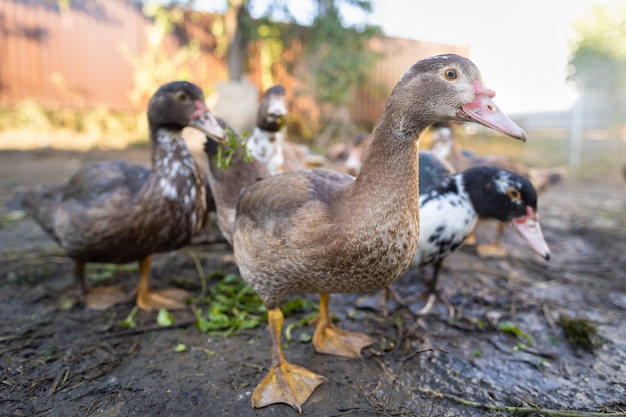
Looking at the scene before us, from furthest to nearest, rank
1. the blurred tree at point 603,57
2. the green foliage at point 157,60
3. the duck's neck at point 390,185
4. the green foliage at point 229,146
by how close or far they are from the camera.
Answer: the blurred tree at point 603,57, the green foliage at point 157,60, the green foliage at point 229,146, the duck's neck at point 390,185

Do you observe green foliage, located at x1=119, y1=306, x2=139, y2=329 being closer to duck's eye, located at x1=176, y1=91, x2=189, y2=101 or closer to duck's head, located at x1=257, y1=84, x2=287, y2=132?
duck's eye, located at x1=176, y1=91, x2=189, y2=101

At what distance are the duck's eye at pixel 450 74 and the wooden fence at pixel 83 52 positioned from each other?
34.1 feet

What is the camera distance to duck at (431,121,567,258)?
481 centimetres

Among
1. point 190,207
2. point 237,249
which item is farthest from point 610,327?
point 190,207

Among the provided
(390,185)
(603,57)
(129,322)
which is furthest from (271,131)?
(603,57)

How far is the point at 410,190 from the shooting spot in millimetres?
2045

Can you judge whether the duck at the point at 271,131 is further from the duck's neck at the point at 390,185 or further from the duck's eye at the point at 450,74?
the duck's eye at the point at 450,74

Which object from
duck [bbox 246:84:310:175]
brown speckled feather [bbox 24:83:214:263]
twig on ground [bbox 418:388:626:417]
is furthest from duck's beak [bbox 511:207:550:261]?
brown speckled feather [bbox 24:83:214:263]

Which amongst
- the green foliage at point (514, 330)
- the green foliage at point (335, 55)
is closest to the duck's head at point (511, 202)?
the green foliage at point (514, 330)

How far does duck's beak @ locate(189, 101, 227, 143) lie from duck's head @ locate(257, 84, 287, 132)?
1.17m

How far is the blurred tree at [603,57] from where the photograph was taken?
51.4ft

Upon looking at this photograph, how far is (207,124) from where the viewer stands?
2.96m

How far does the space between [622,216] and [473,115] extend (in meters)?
6.01

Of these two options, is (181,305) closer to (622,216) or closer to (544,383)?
(544,383)
